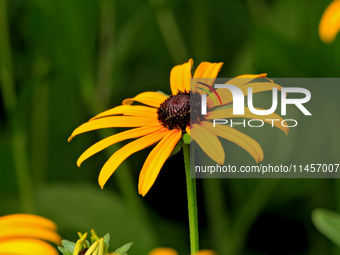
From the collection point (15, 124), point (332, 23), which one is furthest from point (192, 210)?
point (15, 124)

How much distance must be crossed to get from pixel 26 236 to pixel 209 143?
0.13 m

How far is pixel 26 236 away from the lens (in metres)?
0.20

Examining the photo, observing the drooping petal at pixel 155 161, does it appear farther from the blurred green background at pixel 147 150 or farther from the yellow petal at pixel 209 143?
the blurred green background at pixel 147 150

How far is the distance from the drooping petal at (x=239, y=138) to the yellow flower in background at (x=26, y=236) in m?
0.13

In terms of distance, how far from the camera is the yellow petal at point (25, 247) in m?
0.17

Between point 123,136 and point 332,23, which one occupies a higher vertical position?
point 332,23

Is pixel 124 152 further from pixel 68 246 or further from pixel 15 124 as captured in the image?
pixel 15 124

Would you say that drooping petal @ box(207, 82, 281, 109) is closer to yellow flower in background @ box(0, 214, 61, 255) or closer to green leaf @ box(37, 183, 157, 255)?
yellow flower in background @ box(0, 214, 61, 255)

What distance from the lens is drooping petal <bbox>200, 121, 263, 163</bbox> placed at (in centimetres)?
25

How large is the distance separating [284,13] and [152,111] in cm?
61

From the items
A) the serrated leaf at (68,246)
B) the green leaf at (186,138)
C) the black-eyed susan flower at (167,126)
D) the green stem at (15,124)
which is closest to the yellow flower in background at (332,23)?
the black-eyed susan flower at (167,126)

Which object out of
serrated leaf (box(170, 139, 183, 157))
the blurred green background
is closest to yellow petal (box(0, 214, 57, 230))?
serrated leaf (box(170, 139, 183, 157))

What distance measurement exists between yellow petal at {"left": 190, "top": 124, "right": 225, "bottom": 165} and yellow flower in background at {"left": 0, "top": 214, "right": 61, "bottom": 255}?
0.36 ft

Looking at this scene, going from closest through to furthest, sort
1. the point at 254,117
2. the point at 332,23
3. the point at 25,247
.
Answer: the point at 25,247 < the point at 254,117 < the point at 332,23
